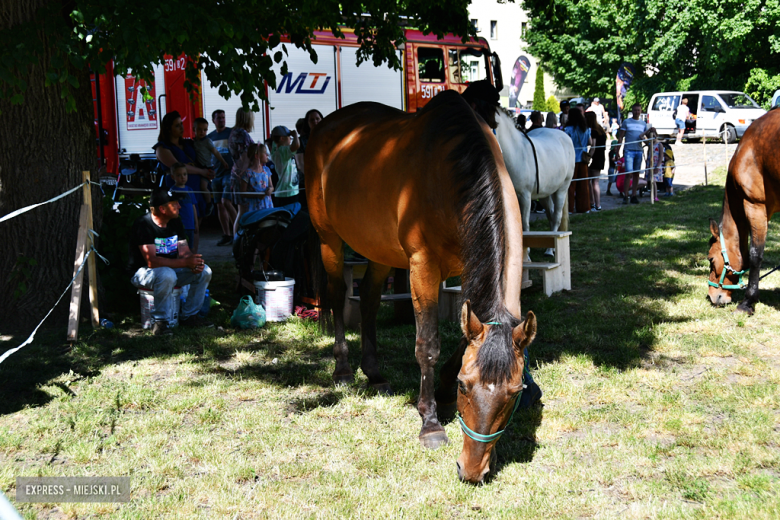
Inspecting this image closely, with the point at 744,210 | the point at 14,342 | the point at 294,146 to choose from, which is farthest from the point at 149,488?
the point at 294,146

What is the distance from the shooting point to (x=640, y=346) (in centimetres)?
580

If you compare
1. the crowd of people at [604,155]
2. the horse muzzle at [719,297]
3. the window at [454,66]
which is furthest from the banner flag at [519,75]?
the horse muzzle at [719,297]

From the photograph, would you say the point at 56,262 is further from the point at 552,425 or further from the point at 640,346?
the point at 640,346

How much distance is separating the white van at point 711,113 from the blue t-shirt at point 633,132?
12910 millimetres

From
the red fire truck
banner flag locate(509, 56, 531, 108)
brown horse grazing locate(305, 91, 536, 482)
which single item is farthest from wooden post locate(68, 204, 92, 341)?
banner flag locate(509, 56, 531, 108)

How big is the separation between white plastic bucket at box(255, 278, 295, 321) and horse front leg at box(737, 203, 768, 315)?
172 inches

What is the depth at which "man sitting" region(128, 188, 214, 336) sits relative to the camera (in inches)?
252

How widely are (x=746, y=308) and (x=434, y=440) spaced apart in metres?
4.18

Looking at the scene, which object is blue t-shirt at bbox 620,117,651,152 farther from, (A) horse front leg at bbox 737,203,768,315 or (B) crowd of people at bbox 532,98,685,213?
(A) horse front leg at bbox 737,203,768,315

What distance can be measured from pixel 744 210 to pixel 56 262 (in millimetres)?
6644

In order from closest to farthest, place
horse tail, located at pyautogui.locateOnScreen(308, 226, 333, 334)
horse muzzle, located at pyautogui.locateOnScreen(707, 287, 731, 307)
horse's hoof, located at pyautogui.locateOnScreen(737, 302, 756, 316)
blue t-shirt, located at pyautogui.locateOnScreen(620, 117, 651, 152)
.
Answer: horse tail, located at pyautogui.locateOnScreen(308, 226, 333, 334) < horse's hoof, located at pyautogui.locateOnScreen(737, 302, 756, 316) < horse muzzle, located at pyautogui.locateOnScreen(707, 287, 731, 307) < blue t-shirt, located at pyautogui.locateOnScreen(620, 117, 651, 152)

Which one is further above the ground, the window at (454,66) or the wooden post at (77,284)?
the window at (454,66)

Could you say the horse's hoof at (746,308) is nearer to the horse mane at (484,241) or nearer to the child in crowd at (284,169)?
the horse mane at (484,241)

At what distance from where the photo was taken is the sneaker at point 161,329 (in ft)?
21.0
